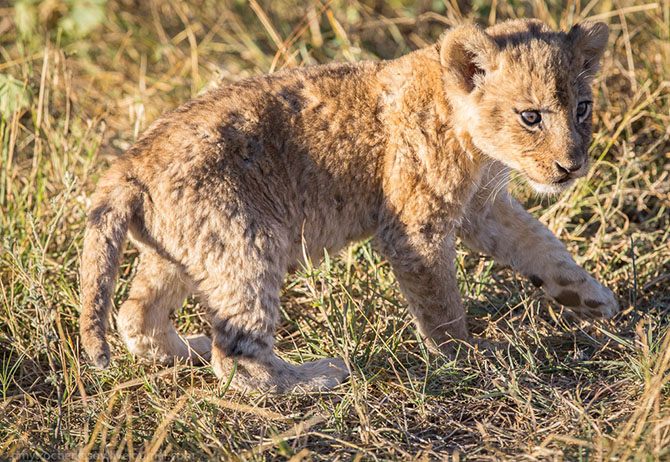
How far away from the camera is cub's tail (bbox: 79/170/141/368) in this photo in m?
3.36

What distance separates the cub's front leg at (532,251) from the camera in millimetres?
4254

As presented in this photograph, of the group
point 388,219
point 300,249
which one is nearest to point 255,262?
point 300,249

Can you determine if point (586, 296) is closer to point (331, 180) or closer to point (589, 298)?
point (589, 298)

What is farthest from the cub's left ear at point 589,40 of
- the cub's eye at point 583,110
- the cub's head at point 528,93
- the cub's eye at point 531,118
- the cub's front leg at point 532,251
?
→ the cub's front leg at point 532,251

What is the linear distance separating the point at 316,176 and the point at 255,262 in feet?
2.00

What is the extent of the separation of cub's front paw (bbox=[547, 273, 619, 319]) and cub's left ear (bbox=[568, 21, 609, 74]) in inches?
47.5

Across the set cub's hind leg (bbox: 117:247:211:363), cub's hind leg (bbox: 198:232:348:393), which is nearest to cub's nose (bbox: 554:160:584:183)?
cub's hind leg (bbox: 198:232:348:393)

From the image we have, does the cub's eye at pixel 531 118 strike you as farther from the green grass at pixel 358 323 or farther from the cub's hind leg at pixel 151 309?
the cub's hind leg at pixel 151 309

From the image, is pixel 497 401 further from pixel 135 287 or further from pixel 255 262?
pixel 135 287

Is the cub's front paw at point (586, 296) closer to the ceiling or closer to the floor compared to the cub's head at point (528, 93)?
closer to the floor

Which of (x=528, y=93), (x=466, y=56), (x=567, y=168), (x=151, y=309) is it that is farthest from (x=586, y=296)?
(x=151, y=309)

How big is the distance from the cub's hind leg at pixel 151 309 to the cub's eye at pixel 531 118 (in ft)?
6.56

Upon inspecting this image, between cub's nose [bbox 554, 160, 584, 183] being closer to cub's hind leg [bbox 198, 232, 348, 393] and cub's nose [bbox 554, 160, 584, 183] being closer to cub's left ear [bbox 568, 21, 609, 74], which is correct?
cub's left ear [bbox 568, 21, 609, 74]

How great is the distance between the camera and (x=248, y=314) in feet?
12.0
